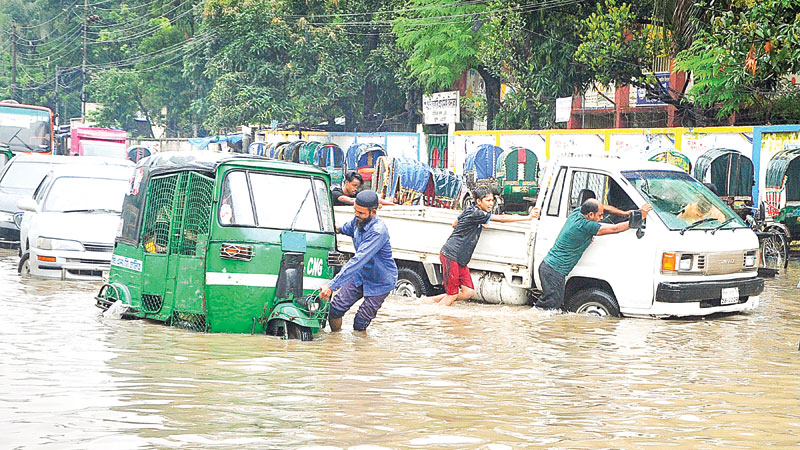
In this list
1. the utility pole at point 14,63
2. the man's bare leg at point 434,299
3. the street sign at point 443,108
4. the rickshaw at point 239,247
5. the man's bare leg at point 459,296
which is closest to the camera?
the rickshaw at point 239,247

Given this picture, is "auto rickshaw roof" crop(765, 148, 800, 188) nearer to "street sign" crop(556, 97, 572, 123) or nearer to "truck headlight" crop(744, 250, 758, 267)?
"street sign" crop(556, 97, 572, 123)

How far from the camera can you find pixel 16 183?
19094 millimetres

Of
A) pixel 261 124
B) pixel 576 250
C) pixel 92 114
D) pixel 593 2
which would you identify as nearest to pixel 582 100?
pixel 593 2

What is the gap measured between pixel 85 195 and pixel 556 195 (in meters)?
6.93

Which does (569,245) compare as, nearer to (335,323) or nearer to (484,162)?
(335,323)

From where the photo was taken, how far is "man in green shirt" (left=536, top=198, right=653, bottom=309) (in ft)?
35.4

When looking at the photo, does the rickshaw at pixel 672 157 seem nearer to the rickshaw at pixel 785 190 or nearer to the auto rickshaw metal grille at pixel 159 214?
the rickshaw at pixel 785 190

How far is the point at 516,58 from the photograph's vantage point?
106 ft

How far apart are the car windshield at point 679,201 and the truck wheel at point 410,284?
304 centimetres

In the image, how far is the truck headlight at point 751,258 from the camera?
1122cm

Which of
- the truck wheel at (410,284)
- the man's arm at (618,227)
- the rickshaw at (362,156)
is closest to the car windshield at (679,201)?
the man's arm at (618,227)

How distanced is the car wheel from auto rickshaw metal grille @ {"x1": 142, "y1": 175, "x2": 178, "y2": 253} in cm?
483

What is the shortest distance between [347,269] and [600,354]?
2.33 metres

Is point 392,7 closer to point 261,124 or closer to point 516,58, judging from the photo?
point 261,124
